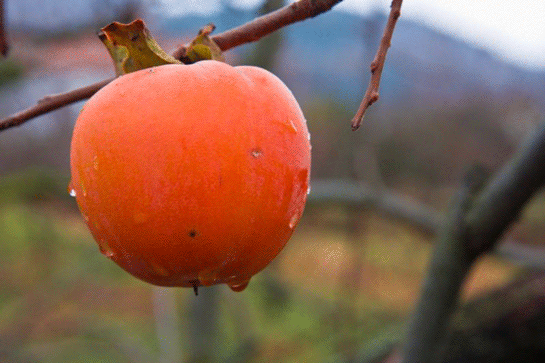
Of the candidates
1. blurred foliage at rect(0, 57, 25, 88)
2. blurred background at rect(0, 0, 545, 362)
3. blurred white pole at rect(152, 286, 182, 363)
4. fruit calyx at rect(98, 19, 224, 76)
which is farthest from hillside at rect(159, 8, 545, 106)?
fruit calyx at rect(98, 19, 224, 76)

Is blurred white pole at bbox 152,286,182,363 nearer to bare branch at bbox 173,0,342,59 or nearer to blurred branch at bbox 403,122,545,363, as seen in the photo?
blurred branch at bbox 403,122,545,363

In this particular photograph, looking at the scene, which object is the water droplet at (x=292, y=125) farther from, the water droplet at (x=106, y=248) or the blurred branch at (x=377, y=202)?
the blurred branch at (x=377, y=202)

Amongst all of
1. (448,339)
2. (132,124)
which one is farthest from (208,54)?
(448,339)

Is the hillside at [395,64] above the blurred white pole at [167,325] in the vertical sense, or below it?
above

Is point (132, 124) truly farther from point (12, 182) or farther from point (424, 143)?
point (424, 143)

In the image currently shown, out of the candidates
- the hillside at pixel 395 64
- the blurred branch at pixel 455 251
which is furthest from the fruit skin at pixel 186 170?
the hillside at pixel 395 64

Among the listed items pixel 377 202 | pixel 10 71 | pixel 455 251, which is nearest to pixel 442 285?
pixel 455 251
